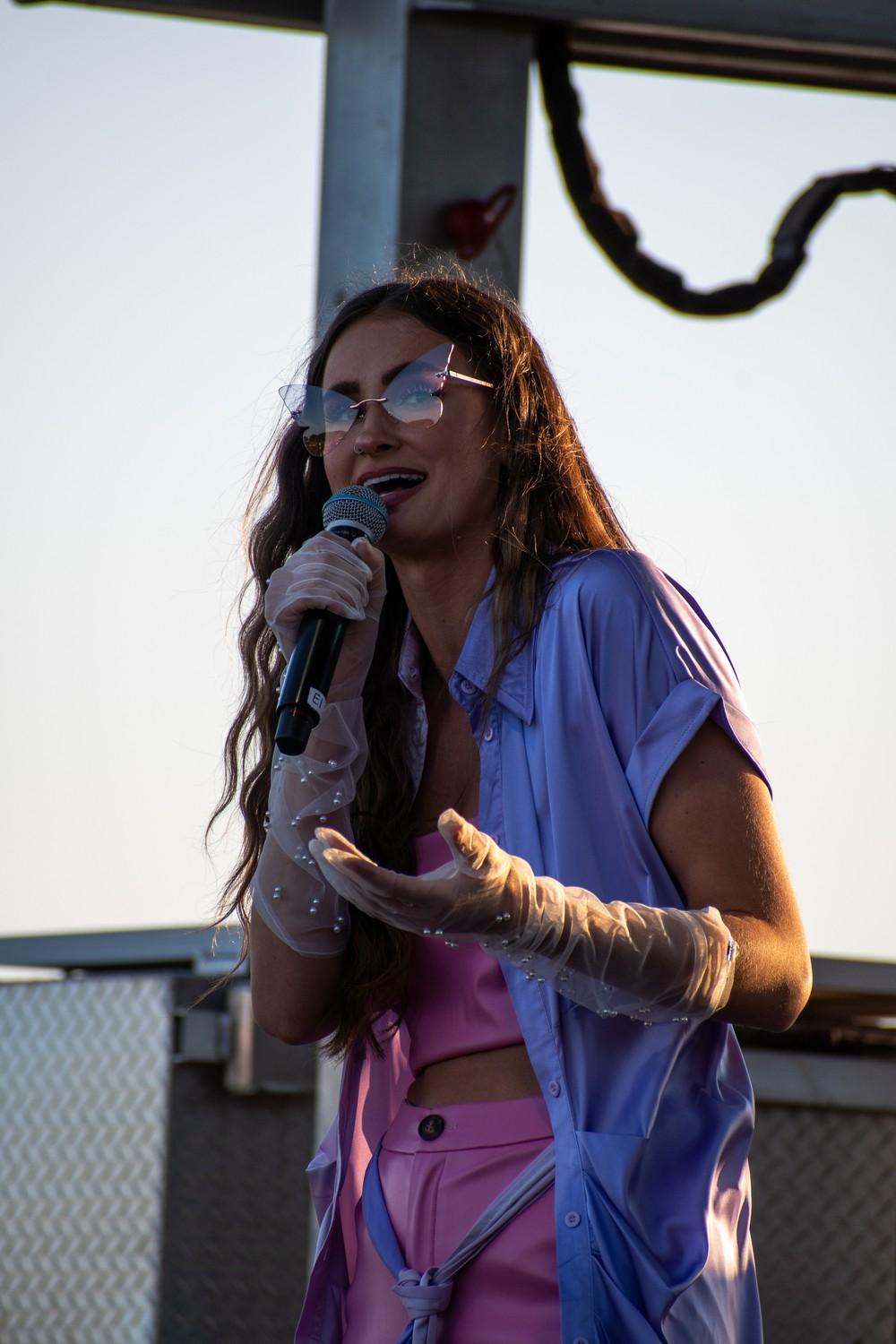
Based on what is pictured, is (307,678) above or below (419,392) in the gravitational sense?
below

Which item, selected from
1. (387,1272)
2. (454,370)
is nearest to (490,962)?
(387,1272)

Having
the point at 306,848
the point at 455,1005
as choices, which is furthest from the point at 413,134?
the point at 455,1005

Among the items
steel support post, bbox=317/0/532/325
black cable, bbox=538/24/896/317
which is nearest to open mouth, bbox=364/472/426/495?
steel support post, bbox=317/0/532/325

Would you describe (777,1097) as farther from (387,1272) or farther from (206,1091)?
(387,1272)

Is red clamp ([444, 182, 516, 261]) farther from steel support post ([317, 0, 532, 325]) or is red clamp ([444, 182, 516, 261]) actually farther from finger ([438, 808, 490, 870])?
finger ([438, 808, 490, 870])

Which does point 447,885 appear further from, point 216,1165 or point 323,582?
point 216,1165

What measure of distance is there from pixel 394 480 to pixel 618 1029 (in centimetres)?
70

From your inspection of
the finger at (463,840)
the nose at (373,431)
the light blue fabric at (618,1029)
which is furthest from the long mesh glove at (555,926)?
the nose at (373,431)

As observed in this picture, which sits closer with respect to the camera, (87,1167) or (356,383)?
(356,383)

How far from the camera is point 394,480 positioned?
1903mm

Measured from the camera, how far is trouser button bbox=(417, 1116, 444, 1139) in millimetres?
1653

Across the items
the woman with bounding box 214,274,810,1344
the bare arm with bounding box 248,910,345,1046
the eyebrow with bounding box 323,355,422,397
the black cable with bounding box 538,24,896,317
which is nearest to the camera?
the woman with bounding box 214,274,810,1344

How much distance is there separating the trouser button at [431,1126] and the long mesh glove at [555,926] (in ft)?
0.91

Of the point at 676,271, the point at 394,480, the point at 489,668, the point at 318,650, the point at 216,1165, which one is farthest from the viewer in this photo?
the point at 676,271
